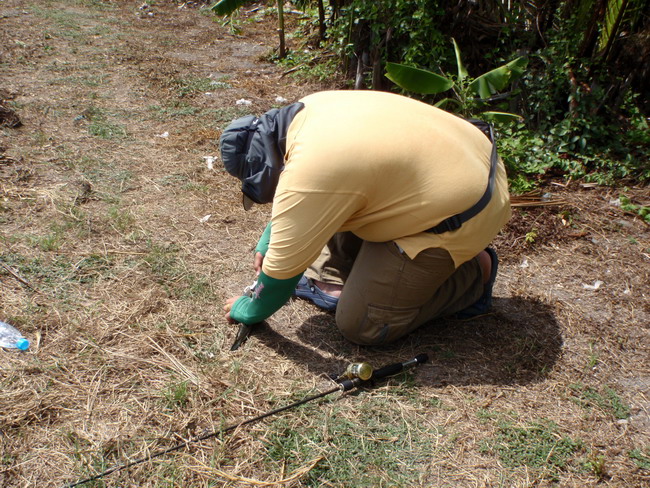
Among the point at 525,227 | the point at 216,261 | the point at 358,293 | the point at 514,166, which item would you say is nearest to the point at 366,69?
the point at 514,166

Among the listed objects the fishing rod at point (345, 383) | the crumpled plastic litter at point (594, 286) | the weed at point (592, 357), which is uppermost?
the fishing rod at point (345, 383)

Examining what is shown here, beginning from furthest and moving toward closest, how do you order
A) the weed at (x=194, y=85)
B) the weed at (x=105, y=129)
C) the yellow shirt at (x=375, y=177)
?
the weed at (x=194, y=85) → the weed at (x=105, y=129) → the yellow shirt at (x=375, y=177)

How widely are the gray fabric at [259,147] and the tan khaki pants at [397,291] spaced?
0.62m

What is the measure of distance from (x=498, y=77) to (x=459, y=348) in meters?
2.50

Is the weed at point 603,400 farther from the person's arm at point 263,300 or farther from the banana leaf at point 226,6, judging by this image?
the banana leaf at point 226,6

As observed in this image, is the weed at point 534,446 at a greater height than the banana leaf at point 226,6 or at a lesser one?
lesser

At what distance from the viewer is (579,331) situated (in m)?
2.88

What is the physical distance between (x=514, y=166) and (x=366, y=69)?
7.17ft

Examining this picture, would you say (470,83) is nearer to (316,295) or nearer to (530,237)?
(530,237)

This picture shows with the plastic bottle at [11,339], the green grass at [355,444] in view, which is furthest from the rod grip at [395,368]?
the plastic bottle at [11,339]

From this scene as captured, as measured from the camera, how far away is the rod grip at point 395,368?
2471mm

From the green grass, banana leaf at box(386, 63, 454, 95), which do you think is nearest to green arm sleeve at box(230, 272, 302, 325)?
the green grass

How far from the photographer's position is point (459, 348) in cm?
275

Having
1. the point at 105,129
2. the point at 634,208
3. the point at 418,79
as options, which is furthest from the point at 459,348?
the point at 105,129
